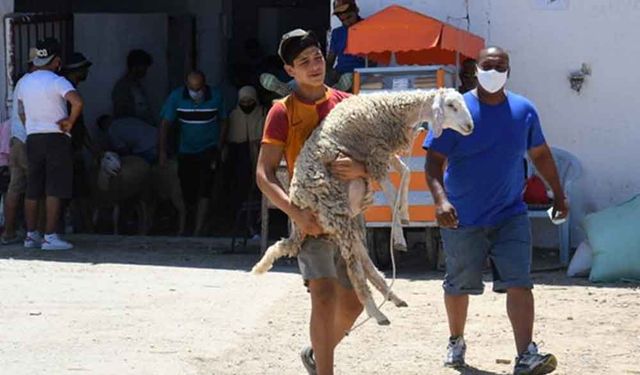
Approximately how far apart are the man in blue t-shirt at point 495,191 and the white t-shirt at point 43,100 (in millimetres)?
5615

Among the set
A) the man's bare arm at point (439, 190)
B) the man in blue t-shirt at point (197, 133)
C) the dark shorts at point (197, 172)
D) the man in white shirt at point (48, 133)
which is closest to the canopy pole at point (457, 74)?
the man in blue t-shirt at point (197, 133)

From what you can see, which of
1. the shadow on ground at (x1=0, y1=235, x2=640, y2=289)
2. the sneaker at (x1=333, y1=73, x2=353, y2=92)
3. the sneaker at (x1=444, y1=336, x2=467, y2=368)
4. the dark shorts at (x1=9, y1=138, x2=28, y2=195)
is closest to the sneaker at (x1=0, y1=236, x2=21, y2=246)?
the shadow on ground at (x1=0, y1=235, x2=640, y2=289)

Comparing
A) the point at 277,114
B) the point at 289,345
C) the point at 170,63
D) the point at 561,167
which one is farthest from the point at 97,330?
the point at 170,63

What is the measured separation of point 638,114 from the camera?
37.4 ft

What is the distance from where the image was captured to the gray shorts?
6125mm

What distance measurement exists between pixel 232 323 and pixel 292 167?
2572mm

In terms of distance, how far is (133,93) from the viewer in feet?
48.8

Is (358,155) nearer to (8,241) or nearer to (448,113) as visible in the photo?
(448,113)

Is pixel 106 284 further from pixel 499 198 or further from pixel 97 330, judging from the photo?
pixel 499 198

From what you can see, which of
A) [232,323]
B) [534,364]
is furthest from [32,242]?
[534,364]

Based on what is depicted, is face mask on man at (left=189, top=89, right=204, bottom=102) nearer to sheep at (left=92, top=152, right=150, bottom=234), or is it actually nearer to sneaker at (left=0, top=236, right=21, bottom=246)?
sheep at (left=92, top=152, right=150, bottom=234)

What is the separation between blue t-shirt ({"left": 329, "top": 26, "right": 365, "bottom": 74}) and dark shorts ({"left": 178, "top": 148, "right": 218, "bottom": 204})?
2413 millimetres

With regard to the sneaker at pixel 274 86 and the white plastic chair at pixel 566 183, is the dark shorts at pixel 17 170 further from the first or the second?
the white plastic chair at pixel 566 183

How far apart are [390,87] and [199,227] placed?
3506 millimetres
